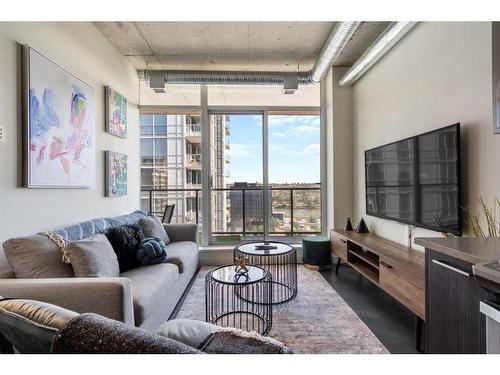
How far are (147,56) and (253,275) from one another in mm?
3116

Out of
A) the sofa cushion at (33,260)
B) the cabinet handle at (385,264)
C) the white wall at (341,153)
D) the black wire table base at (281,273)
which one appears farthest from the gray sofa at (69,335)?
the white wall at (341,153)

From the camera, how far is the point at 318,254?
11.1ft

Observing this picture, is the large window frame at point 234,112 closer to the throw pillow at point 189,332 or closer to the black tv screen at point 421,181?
the black tv screen at point 421,181

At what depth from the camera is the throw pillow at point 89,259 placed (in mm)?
1611

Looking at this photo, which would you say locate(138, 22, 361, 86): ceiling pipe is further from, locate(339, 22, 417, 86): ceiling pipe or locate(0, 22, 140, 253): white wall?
locate(0, 22, 140, 253): white wall

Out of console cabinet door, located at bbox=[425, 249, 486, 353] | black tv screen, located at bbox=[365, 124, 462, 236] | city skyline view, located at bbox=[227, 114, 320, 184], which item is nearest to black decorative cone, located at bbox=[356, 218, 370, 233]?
black tv screen, located at bbox=[365, 124, 462, 236]

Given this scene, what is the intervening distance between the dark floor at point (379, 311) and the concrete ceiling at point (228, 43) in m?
2.80

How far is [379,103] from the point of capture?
3002 mm

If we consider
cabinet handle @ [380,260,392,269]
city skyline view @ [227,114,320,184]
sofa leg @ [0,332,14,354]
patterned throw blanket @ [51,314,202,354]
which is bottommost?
cabinet handle @ [380,260,392,269]

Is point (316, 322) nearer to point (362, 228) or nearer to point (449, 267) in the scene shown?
point (449, 267)

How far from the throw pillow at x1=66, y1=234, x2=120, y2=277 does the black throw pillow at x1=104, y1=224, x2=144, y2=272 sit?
363 mm

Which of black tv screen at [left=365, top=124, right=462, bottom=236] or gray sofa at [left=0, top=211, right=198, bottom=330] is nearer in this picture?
gray sofa at [left=0, top=211, right=198, bottom=330]

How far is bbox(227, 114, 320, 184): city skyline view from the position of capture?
401 cm
